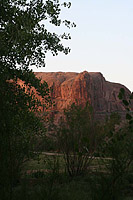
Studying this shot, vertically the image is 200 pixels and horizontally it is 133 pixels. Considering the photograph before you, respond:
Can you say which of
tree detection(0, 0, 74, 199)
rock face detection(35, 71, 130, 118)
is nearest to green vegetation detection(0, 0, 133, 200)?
tree detection(0, 0, 74, 199)

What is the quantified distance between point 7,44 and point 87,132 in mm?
4128

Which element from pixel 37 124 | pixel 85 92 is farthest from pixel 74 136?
pixel 85 92

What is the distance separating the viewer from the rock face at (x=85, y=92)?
58219mm

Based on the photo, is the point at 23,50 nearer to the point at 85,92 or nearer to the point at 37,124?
the point at 37,124

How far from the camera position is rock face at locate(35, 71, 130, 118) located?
5822cm

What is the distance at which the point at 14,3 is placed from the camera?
709cm

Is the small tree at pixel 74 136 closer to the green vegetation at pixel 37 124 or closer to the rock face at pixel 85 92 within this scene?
the green vegetation at pixel 37 124

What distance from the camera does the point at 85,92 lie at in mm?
58219

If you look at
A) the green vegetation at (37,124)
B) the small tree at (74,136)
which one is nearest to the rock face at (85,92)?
the small tree at (74,136)

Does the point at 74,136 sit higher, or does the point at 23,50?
the point at 23,50

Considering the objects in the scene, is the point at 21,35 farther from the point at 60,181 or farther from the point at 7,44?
the point at 60,181

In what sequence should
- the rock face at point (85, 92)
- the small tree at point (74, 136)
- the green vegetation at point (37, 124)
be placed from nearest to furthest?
the green vegetation at point (37, 124) < the small tree at point (74, 136) < the rock face at point (85, 92)

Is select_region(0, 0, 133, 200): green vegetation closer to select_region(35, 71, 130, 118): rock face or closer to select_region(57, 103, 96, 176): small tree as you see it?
select_region(57, 103, 96, 176): small tree

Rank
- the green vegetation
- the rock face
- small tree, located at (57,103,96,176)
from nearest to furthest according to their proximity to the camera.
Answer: the green vegetation → small tree, located at (57,103,96,176) → the rock face
